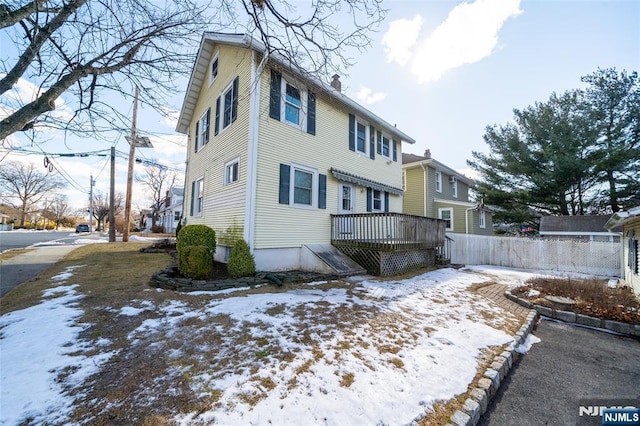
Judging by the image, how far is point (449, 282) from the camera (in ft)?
25.8

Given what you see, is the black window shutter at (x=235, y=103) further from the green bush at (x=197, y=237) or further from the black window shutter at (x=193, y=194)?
the black window shutter at (x=193, y=194)

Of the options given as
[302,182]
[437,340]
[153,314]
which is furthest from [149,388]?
[302,182]

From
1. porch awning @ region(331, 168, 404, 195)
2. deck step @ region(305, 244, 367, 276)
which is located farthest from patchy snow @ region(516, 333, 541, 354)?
porch awning @ region(331, 168, 404, 195)

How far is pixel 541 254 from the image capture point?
37.2 feet

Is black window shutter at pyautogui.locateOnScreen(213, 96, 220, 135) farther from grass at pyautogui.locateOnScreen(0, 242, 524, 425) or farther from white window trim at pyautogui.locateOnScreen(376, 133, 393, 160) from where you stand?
white window trim at pyautogui.locateOnScreen(376, 133, 393, 160)

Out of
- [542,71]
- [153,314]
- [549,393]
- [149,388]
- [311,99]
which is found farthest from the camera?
[311,99]

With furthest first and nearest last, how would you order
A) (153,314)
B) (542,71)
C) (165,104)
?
(542,71)
(165,104)
(153,314)

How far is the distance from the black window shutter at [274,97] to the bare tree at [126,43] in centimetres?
262

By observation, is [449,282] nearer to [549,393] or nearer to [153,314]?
[549,393]

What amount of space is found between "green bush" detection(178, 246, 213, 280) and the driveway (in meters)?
6.21

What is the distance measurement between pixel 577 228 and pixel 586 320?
15947mm

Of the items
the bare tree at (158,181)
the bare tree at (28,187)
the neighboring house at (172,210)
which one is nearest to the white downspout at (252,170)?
the neighboring house at (172,210)

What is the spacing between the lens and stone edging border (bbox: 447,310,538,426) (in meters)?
2.30

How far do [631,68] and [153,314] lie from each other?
89.9ft
